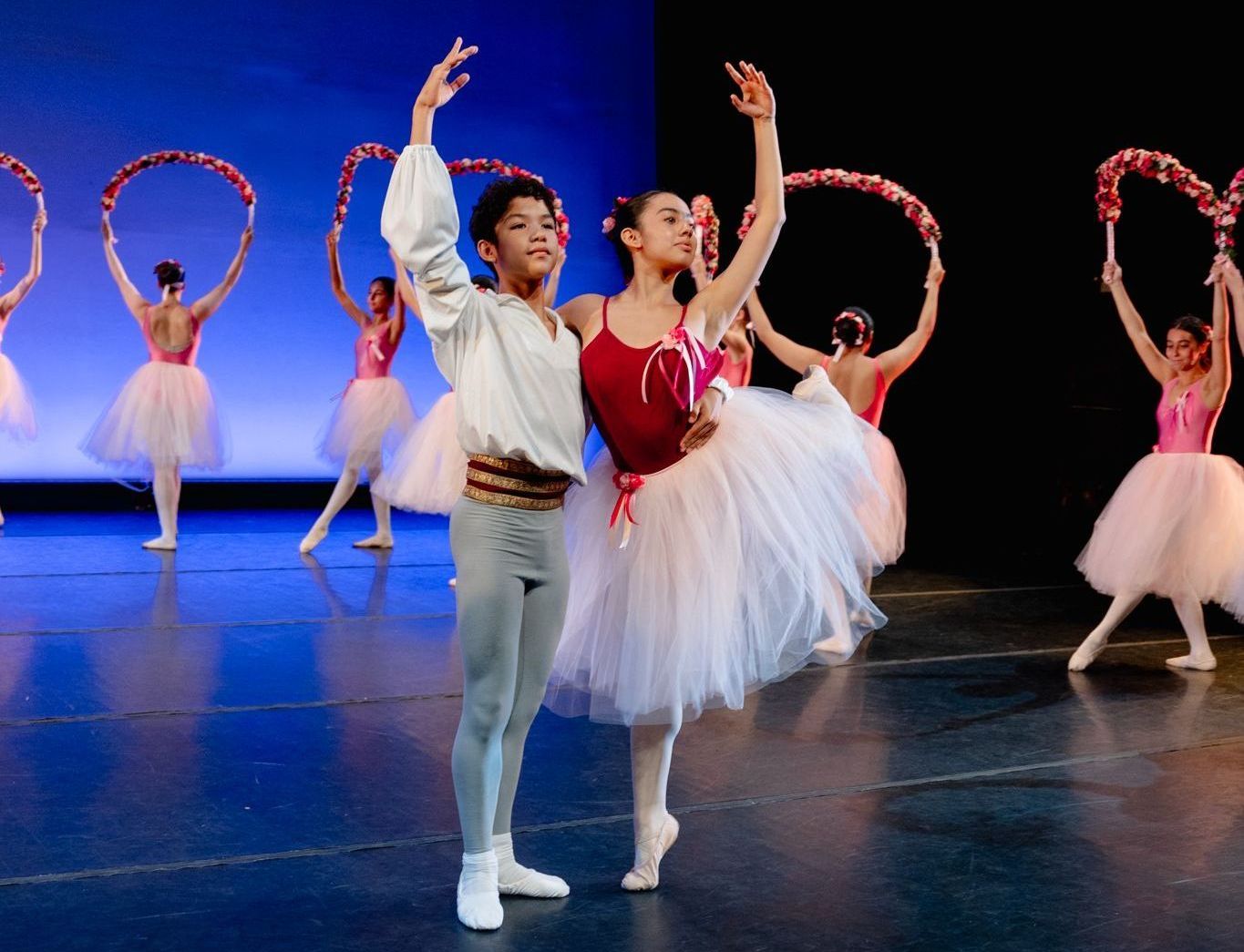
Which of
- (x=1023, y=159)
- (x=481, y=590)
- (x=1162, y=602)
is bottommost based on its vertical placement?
(x=1162, y=602)

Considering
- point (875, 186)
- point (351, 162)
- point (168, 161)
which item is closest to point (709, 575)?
point (875, 186)

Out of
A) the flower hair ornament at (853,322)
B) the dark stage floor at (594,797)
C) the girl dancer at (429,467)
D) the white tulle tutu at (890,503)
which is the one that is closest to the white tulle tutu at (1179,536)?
the dark stage floor at (594,797)

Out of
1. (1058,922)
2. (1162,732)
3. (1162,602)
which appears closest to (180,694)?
(1058,922)

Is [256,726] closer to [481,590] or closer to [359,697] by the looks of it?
[359,697]

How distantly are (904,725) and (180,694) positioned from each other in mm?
2162

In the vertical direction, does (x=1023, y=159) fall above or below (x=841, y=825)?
above

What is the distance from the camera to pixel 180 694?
415 cm

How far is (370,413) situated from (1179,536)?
14.0ft

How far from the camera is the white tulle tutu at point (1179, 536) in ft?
16.4

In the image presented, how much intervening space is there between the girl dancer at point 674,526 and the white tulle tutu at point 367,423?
4.84 m

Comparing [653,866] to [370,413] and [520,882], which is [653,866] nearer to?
[520,882]

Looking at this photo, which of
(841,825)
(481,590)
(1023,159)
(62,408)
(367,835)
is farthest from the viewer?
(62,408)

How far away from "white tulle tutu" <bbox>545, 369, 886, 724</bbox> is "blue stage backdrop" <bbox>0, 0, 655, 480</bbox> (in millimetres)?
7055

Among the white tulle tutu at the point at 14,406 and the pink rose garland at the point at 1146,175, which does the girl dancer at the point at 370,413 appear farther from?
the pink rose garland at the point at 1146,175
